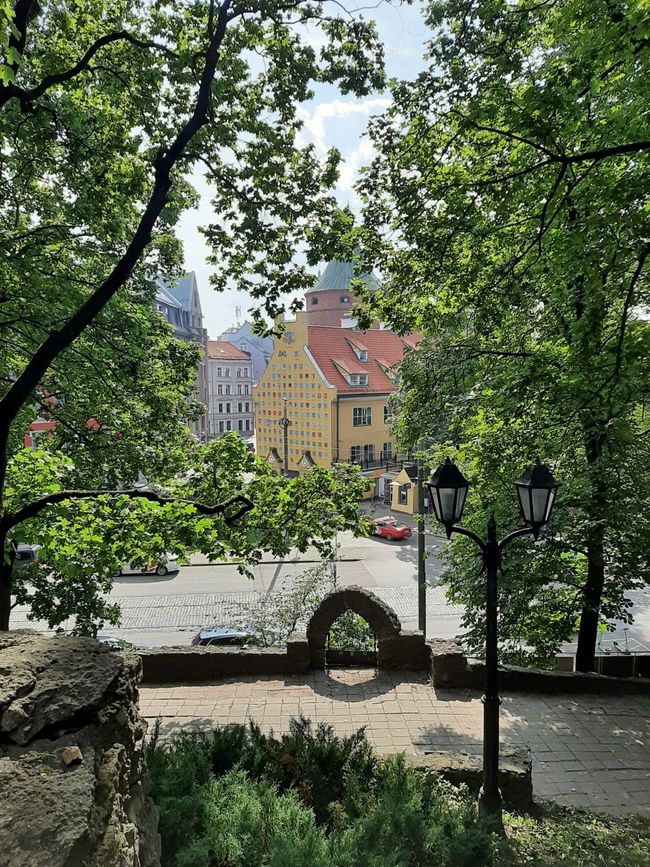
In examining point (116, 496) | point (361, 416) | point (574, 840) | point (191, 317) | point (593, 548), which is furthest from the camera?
point (191, 317)

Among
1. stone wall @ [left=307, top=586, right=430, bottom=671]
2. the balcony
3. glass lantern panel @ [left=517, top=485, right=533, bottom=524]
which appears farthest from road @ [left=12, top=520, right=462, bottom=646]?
glass lantern panel @ [left=517, top=485, right=533, bottom=524]

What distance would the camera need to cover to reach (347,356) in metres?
35.3

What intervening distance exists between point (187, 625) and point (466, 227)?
49.0 feet

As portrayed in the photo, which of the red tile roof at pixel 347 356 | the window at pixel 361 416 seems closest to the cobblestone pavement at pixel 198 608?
the window at pixel 361 416

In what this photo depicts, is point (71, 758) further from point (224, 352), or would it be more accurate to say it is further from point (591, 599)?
point (224, 352)

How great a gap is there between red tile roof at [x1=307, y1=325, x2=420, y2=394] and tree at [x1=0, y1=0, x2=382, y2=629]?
2505 centimetres

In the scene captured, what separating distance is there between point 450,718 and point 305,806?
3.56 metres

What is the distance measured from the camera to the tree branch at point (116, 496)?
5184mm

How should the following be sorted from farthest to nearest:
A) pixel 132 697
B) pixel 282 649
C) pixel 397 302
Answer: pixel 282 649
pixel 397 302
pixel 132 697

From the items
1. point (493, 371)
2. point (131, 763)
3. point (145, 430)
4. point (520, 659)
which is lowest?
point (520, 659)

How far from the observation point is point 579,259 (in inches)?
243

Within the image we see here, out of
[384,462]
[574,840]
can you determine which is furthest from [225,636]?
[384,462]

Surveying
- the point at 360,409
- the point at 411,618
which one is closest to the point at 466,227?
the point at 411,618

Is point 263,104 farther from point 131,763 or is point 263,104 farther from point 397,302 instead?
point 131,763
